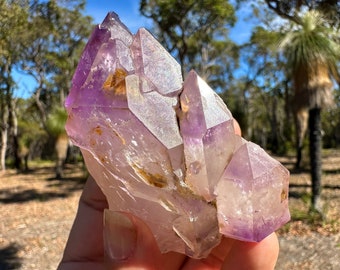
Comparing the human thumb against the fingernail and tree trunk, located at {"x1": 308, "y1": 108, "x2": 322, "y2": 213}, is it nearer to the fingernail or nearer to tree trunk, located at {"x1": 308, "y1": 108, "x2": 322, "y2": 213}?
the fingernail

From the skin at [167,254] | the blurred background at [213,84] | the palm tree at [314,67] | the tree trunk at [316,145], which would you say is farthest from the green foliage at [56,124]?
the skin at [167,254]

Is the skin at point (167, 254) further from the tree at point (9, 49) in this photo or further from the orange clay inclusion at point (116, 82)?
the tree at point (9, 49)

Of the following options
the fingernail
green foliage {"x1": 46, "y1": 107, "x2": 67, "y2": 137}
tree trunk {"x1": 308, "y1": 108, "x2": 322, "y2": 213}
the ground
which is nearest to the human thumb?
the fingernail

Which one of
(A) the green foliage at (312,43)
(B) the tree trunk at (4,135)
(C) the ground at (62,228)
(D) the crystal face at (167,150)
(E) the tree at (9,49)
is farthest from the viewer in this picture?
(B) the tree trunk at (4,135)

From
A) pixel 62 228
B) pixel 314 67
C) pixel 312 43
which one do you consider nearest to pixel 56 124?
pixel 62 228

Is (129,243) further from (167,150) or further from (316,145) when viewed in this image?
(316,145)
